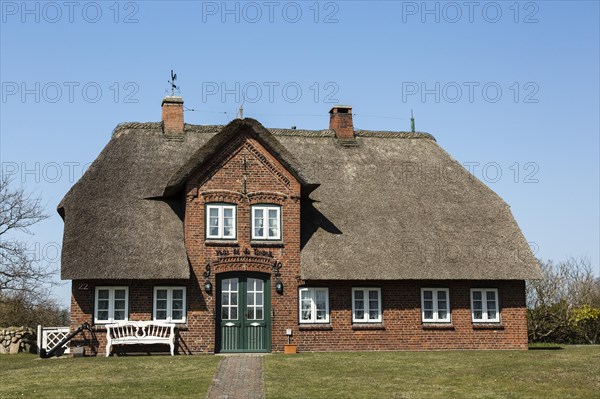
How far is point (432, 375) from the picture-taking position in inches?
645

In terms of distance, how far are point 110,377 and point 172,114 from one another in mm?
12003

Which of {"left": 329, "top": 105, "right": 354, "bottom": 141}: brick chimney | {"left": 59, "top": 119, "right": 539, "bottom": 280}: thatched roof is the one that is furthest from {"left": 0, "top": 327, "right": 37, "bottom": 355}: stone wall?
{"left": 329, "top": 105, "right": 354, "bottom": 141}: brick chimney

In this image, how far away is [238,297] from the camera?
74.6 feet

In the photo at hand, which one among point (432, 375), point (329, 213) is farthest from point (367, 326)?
point (432, 375)

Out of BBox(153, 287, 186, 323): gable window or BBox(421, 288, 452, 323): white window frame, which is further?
BBox(421, 288, 452, 323): white window frame

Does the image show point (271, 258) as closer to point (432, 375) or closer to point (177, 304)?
point (177, 304)

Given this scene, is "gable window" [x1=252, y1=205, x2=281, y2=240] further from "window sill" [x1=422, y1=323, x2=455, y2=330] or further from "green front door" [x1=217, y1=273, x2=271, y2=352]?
"window sill" [x1=422, y1=323, x2=455, y2=330]

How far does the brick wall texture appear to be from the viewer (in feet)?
72.8

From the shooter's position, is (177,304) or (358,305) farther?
(358,305)

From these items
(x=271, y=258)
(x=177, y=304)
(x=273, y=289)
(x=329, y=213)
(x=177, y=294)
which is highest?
(x=329, y=213)

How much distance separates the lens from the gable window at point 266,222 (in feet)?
75.7

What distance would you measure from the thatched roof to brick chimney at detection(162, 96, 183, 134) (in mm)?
348

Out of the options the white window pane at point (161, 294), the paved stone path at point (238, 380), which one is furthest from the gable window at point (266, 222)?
the paved stone path at point (238, 380)

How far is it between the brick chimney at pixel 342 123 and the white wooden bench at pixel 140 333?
31.7 feet
